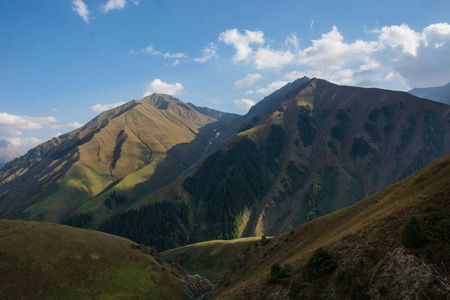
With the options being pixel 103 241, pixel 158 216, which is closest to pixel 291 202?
pixel 158 216

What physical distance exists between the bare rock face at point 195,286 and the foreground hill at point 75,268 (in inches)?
13.3

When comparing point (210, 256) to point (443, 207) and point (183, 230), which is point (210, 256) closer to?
point (183, 230)

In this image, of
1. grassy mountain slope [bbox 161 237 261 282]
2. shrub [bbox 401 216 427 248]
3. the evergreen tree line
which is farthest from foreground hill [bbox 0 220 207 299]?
the evergreen tree line

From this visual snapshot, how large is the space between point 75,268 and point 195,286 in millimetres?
32488

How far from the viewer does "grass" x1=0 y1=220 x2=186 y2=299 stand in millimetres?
39766

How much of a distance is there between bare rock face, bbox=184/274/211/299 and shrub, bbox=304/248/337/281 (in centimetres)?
4422

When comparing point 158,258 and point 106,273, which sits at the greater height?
point 106,273

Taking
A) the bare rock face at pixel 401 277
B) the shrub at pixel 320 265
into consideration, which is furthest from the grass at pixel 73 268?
the bare rock face at pixel 401 277

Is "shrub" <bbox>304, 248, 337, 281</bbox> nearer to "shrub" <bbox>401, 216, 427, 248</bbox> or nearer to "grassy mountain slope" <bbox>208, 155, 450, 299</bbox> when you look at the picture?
"grassy mountain slope" <bbox>208, 155, 450, 299</bbox>

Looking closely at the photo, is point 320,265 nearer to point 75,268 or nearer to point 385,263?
point 385,263

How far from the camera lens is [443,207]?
22.5m

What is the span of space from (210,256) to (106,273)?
57.3m

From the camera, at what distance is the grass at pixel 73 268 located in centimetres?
3977

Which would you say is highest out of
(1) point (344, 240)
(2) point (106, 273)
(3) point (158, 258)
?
(1) point (344, 240)
